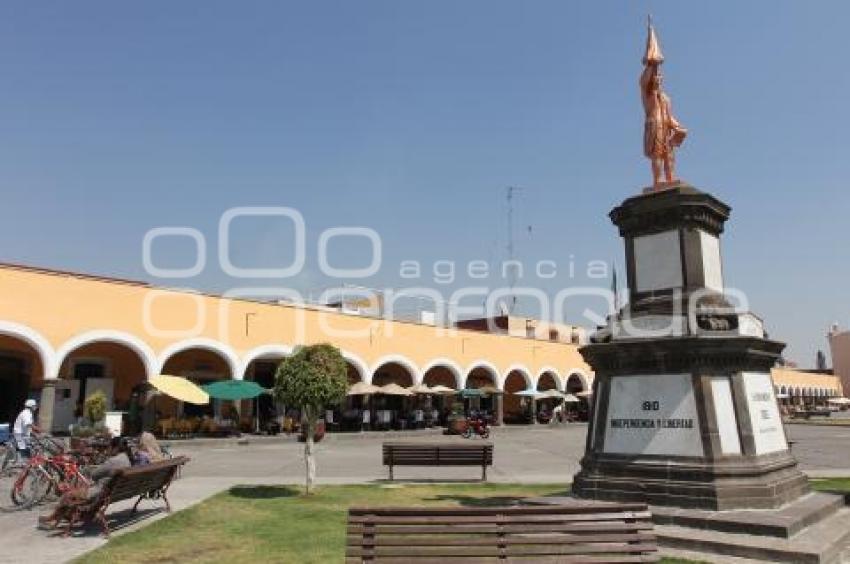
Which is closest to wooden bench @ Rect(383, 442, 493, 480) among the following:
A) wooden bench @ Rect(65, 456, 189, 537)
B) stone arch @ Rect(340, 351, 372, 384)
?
wooden bench @ Rect(65, 456, 189, 537)

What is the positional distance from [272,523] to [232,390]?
1613 cm

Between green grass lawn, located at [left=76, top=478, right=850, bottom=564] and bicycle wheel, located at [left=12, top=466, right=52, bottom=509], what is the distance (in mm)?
2344

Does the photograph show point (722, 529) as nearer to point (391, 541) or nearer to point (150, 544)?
point (391, 541)

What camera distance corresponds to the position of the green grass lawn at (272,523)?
23.0ft

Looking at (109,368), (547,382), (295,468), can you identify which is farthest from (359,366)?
(547,382)

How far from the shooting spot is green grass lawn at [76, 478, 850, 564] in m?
7.00

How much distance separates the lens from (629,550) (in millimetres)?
5250

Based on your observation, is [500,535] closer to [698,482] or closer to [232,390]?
[698,482]

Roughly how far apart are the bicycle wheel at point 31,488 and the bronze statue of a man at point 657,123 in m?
9.91

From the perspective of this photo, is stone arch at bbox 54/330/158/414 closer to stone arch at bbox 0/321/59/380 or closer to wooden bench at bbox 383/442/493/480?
stone arch at bbox 0/321/59/380

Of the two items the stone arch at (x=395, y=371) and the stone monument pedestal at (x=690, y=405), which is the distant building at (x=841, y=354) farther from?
the stone monument pedestal at (x=690, y=405)

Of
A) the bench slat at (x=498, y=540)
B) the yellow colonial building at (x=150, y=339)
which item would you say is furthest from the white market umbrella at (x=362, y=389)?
the bench slat at (x=498, y=540)

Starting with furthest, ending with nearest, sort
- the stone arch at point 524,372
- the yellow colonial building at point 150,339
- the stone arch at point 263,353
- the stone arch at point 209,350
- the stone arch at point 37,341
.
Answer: the stone arch at point 524,372
the stone arch at point 263,353
the stone arch at point 209,350
the yellow colonial building at point 150,339
the stone arch at point 37,341

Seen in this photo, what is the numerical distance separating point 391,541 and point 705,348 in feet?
16.4
